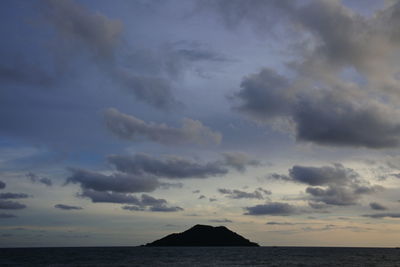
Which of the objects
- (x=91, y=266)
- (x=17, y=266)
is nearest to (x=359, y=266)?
(x=91, y=266)

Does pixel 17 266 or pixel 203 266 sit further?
pixel 17 266

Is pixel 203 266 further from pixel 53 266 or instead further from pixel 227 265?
pixel 53 266

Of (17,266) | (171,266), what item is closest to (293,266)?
(171,266)

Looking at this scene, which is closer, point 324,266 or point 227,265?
Answer: point 324,266

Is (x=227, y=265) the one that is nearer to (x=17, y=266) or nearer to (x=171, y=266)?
(x=171, y=266)

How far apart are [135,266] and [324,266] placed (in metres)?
65.2

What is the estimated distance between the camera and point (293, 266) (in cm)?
13538

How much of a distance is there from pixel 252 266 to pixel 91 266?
55841mm

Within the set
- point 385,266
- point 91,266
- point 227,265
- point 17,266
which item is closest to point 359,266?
point 385,266

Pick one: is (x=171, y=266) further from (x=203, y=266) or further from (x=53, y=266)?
(x=53, y=266)

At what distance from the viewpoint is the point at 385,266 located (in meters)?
138

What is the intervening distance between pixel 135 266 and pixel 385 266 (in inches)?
3451

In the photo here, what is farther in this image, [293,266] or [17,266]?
[17,266]

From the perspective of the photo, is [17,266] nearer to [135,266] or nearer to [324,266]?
[135,266]
